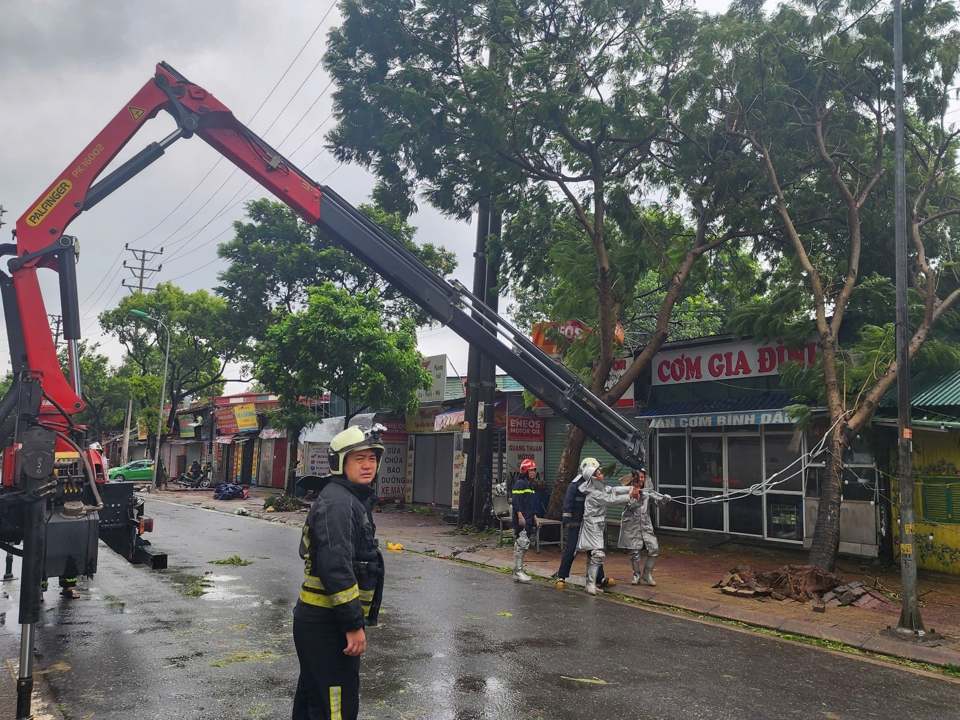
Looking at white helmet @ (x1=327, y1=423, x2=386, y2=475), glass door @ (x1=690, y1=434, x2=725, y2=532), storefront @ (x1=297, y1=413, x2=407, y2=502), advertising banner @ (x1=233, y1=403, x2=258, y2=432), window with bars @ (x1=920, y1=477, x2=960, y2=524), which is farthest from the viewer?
advertising banner @ (x1=233, y1=403, x2=258, y2=432)

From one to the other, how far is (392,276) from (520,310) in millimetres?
26601

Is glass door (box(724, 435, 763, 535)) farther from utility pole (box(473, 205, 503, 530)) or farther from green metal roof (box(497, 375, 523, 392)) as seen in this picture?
green metal roof (box(497, 375, 523, 392))

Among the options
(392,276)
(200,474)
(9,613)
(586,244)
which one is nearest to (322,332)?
(586,244)

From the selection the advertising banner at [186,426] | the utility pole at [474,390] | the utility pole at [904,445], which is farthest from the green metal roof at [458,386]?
the advertising banner at [186,426]

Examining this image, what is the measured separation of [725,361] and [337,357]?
37.0 ft

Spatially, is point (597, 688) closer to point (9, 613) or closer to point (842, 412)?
point (9, 613)

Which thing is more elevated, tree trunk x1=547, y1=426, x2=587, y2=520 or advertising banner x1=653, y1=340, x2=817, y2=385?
advertising banner x1=653, y1=340, x2=817, y2=385

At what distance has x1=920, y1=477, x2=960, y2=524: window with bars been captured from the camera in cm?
1248

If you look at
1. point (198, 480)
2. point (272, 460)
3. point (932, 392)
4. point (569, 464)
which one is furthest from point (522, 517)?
point (198, 480)

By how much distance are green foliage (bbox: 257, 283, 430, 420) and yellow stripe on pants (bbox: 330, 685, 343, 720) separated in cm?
1879

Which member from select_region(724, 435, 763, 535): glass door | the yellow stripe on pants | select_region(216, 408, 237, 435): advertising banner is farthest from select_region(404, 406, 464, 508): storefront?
the yellow stripe on pants

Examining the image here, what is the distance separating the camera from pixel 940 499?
12688mm

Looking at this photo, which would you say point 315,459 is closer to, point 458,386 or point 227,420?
point 458,386

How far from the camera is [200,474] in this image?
42188 millimetres
